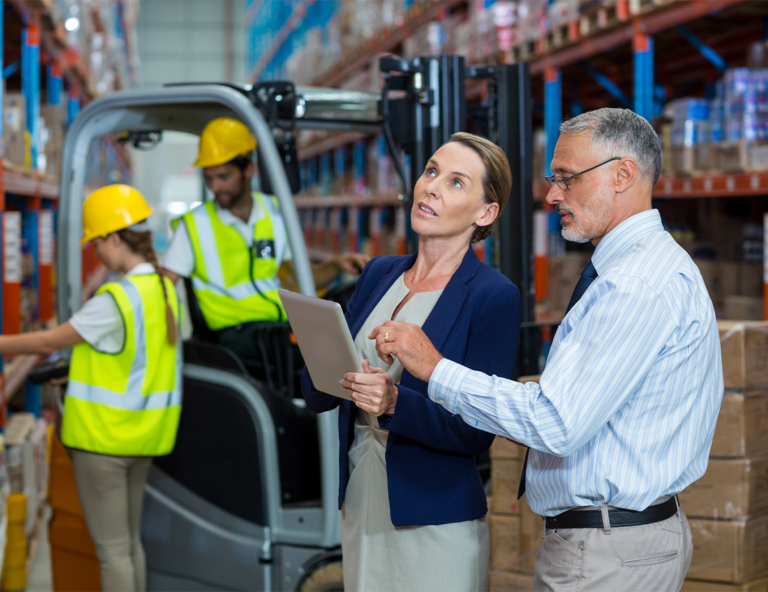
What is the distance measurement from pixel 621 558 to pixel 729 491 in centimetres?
148

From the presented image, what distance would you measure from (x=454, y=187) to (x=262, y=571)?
6.95ft

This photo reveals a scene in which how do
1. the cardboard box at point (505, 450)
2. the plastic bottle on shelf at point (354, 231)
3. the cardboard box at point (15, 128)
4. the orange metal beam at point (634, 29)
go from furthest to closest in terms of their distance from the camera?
1. the plastic bottle on shelf at point (354, 231)
2. the cardboard box at point (15, 128)
3. the orange metal beam at point (634, 29)
4. the cardboard box at point (505, 450)

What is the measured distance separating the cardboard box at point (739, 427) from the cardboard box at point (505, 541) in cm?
79

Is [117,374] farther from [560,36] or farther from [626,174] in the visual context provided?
[560,36]

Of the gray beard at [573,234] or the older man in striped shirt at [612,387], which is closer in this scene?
the older man in striped shirt at [612,387]

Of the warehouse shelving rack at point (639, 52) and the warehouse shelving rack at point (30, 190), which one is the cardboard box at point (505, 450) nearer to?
the warehouse shelving rack at point (639, 52)

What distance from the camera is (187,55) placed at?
1161 inches

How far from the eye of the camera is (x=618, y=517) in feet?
5.68

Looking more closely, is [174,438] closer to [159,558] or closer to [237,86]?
[159,558]

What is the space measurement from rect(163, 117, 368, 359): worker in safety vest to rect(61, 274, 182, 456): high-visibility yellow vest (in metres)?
0.42

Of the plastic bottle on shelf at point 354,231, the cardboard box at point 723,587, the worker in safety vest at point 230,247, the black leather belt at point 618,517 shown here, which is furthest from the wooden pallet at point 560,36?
the plastic bottle on shelf at point 354,231

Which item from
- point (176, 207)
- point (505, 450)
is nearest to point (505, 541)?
point (505, 450)

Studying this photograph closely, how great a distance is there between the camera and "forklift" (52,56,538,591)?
334cm

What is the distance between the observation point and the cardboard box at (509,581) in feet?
9.70
